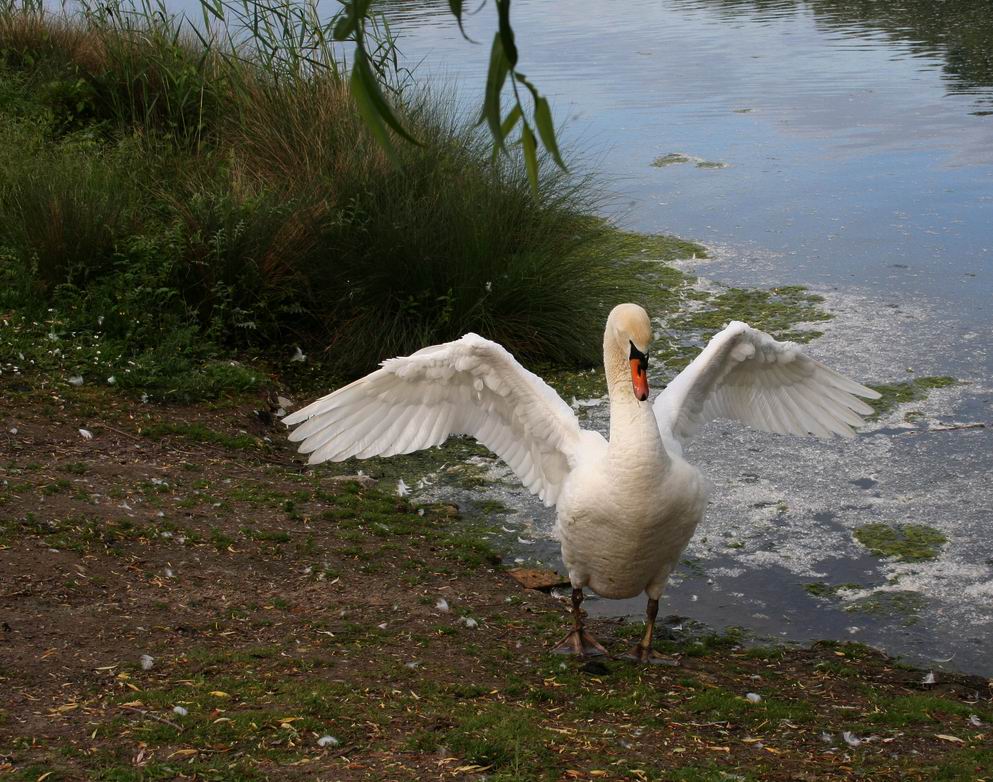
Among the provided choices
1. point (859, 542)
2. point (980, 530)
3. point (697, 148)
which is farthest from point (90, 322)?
point (697, 148)

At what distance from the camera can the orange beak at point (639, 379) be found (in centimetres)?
482

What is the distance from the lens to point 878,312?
385 inches

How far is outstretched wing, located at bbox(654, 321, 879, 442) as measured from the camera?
5.79 m

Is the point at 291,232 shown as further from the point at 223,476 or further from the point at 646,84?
the point at 646,84

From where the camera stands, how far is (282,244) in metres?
8.83

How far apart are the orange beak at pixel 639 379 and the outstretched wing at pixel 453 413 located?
1.72 feet

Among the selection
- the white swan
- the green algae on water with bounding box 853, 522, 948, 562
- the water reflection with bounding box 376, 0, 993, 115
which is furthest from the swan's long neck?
the water reflection with bounding box 376, 0, 993, 115

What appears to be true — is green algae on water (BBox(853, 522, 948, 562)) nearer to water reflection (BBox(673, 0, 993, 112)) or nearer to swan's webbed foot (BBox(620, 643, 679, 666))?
swan's webbed foot (BBox(620, 643, 679, 666))

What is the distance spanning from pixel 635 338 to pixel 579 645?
1.39 metres

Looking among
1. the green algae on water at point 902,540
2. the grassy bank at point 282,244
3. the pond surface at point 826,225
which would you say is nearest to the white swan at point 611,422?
the green algae on water at point 902,540

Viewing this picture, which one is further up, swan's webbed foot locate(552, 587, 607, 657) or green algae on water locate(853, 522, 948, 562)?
swan's webbed foot locate(552, 587, 607, 657)

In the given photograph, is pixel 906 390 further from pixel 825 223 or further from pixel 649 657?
pixel 825 223

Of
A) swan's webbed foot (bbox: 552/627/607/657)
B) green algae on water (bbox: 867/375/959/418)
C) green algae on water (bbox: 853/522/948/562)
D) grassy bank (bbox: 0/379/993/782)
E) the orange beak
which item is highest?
the orange beak

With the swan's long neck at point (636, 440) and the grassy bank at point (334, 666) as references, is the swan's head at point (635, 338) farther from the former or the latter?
the grassy bank at point (334, 666)
